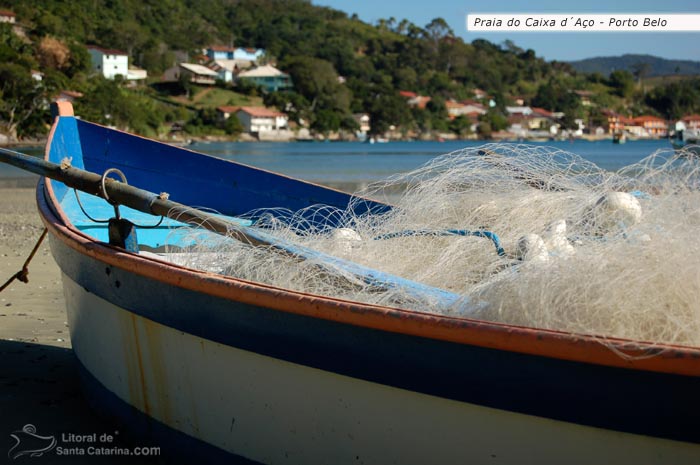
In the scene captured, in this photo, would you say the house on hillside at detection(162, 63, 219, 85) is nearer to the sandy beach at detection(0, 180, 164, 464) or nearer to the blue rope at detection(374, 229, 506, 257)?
the sandy beach at detection(0, 180, 164, 464)

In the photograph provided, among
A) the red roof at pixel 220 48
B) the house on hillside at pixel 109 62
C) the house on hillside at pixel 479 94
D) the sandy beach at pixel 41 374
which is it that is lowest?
the sandy beach at pixel 41 374

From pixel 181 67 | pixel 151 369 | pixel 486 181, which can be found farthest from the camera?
pixel 181 67

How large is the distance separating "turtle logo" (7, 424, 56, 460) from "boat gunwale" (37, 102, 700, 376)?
1314 mm

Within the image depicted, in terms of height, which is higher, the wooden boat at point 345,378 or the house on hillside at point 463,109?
the wooden boat at point 345,378

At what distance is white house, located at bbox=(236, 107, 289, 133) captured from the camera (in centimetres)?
10650

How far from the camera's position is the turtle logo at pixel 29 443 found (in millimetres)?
4145

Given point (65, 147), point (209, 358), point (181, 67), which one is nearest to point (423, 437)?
point (209, 358)

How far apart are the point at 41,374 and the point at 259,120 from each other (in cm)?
10392

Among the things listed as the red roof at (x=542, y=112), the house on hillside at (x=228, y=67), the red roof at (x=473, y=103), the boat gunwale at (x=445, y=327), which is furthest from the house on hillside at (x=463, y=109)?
the boat gunwale at (x=445, y=327)

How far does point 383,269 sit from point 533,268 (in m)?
1.14

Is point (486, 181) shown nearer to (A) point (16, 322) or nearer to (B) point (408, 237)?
(B) point (408, 237)

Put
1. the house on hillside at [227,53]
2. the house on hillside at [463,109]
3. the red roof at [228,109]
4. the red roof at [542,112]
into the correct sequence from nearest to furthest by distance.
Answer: the red roof at [228,109] → the house on hillside at [463,109] → the red roof at [542,112] → the house on hillside at [227,53]

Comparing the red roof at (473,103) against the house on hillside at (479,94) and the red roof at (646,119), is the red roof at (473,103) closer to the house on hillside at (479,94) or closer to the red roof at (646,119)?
the house on hillside at (479,94)

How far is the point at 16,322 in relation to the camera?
21.7 ft
